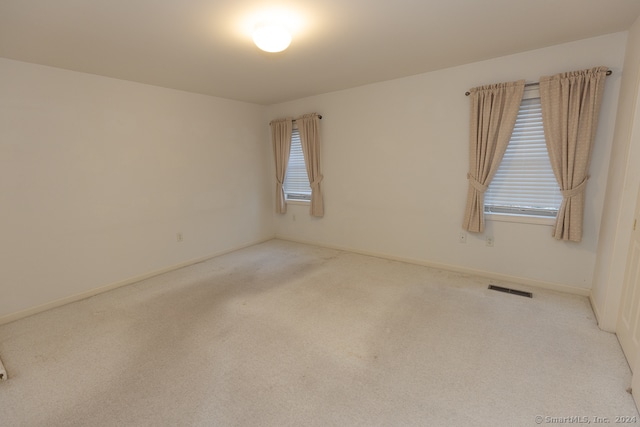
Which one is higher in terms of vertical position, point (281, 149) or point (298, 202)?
point (281, 149)

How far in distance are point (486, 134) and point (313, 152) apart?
2.33 metres

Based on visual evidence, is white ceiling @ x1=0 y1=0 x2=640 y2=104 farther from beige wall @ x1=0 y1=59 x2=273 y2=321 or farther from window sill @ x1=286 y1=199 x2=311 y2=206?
window sill @ x1=286 y1=199 x2=311 y2=206

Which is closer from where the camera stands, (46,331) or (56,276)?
(46,331)

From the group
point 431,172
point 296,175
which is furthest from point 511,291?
point 296,175

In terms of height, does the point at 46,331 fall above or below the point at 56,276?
below

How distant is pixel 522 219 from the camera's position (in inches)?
118

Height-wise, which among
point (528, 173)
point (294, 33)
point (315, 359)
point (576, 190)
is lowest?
point (315, 359)

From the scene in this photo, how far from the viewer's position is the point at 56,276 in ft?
9.42

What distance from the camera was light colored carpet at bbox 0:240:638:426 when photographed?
158 centimetres

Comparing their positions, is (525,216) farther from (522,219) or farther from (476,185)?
(476,185)

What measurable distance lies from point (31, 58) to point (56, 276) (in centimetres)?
203

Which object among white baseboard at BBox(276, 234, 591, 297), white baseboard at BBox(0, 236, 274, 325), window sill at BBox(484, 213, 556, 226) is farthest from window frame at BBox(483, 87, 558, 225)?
white baseboard at BBox(0, 236, 274, 325)

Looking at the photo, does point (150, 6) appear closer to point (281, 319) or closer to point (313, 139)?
point (281, 319)

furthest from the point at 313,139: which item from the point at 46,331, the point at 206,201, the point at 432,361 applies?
the point at 46,331
